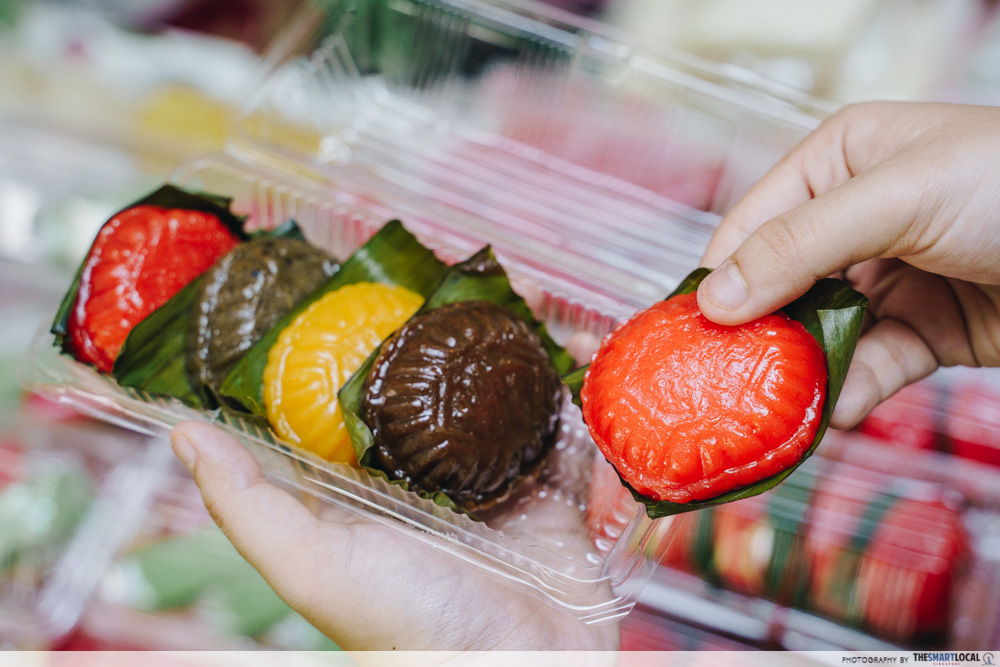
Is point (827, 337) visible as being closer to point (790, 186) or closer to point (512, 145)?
point (790, 186)

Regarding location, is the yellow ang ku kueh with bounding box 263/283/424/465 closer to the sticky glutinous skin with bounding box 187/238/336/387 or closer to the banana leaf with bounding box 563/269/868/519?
the sticky glutinous skin with bounding box 187/238/336/387

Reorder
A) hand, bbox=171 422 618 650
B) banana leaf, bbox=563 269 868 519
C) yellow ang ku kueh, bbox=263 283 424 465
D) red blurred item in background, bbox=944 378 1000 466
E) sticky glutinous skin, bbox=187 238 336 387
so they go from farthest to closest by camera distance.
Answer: red blurred item in background, bbox=944 378 1000 466, sticky glutinous skin, bbox=187 238 336 387, yellow ang ku kueh, bbox=263 283 424 465, hand, bbox=171 422 618 650, banana leaf, bbox=563 269 868 519

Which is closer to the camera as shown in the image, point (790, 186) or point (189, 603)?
point (790, 186)

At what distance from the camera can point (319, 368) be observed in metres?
2.10

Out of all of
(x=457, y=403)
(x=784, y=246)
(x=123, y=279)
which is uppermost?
(x=784, y=246)

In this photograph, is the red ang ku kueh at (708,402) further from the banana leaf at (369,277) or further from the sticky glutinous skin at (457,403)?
the banana leaf at (369,277)

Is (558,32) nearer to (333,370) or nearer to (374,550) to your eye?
(333,370)

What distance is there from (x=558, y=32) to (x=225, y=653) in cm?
316

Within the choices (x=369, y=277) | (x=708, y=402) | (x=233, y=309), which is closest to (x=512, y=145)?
(x=369, y=277)

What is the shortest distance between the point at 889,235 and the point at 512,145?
7.84 feet

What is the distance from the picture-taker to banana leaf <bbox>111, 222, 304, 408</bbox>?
2.22 meters

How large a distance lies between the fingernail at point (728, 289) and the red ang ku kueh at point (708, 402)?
A: 77 millimetres

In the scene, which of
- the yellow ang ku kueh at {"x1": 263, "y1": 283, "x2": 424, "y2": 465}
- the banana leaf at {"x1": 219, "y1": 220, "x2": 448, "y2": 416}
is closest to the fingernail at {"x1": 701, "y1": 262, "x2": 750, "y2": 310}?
the yellow ang ku kueh at {"x1": 263, "y1": 283, "x2": 424, "y2": 465}

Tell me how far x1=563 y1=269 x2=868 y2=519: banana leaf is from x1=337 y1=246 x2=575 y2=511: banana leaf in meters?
0.72
